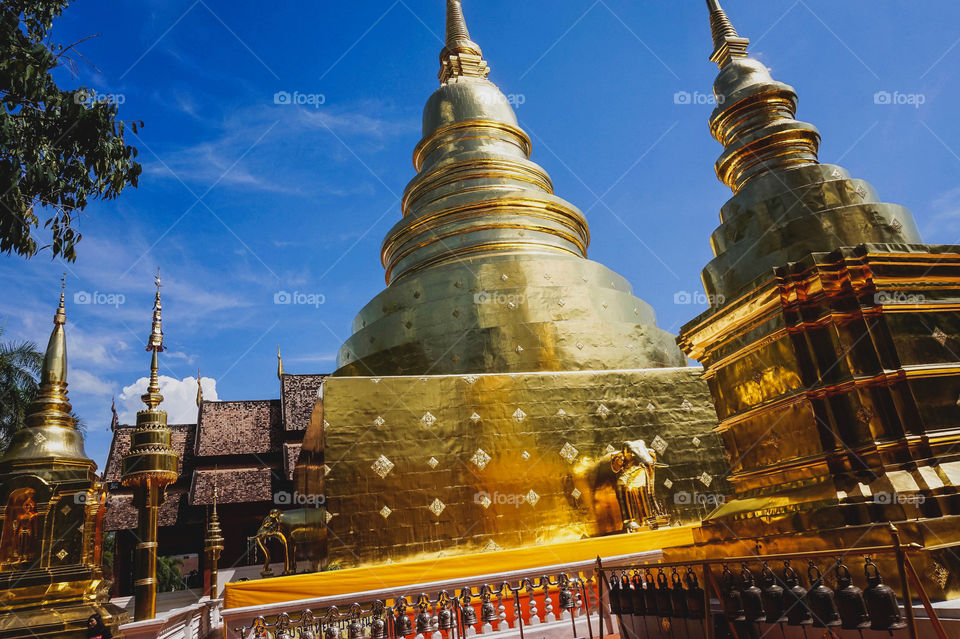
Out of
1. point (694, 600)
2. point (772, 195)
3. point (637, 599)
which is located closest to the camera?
point (694, 600)

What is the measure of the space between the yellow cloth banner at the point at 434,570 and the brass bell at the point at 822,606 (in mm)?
3963

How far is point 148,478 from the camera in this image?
23.9 feet

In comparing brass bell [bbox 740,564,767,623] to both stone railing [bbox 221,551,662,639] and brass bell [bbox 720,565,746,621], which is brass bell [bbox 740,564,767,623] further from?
stone railing [bbox 221,551,662,639]

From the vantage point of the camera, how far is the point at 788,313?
434 centimetres

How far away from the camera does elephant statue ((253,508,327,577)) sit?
27.6ft

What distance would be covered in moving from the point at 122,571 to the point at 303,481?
1020 cm

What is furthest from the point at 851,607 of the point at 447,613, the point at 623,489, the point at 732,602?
the point at 623,489

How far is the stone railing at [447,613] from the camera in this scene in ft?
18.5

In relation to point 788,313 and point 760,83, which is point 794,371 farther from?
point 760,83

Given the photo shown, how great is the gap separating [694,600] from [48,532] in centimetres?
755

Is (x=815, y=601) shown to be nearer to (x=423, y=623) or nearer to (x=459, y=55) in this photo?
(x=423, y=623)

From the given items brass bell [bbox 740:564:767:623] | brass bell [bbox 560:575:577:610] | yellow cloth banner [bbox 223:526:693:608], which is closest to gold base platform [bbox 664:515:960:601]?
brass bell [bbox 740:564:767:623]

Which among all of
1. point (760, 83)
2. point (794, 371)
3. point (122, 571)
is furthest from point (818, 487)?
point (122, 571)

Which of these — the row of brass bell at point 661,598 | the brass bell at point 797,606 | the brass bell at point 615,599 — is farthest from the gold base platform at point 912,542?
the brass bell at point 615,599
